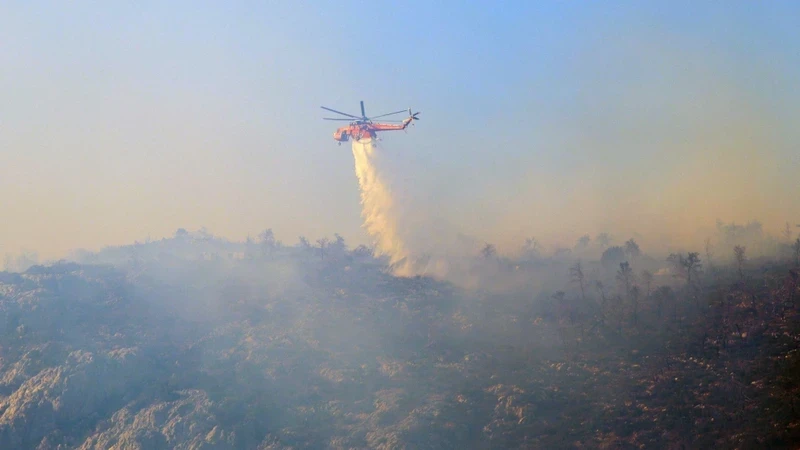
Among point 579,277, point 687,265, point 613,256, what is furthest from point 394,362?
point 613,256

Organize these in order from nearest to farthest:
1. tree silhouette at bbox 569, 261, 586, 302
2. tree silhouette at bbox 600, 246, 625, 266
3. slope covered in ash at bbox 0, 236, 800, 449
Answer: slope covered in ash at bbox 0, 236, 800, 449, tree silhouette at bbox 569, 261, 586, 302, tree silhouette at bbox 600, 246, 625, 266

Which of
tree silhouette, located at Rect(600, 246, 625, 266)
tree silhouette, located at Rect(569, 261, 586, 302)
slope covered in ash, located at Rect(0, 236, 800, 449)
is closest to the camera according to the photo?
slope covered in ash, located at Rect(0, 236, 800, 449)

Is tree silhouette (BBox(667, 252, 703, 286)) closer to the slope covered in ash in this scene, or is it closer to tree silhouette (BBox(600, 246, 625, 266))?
the slope covered in ash

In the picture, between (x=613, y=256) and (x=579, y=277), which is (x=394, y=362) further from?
(x=613, y=256)

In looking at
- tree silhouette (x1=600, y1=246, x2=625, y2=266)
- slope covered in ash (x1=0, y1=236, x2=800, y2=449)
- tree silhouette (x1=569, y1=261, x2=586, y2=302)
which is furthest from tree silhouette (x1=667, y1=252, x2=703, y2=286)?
→ tree silhouette (x1=569, y1=261, x2=586, y2=302)

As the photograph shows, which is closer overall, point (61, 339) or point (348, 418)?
point (348, 418)

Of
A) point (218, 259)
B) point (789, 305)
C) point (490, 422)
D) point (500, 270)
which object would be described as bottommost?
point (490, 422)

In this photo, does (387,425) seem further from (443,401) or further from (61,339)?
(61,339)

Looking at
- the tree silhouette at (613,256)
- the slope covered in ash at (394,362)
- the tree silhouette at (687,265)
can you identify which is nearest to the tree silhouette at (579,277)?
the slope covered in ash at (394,362)

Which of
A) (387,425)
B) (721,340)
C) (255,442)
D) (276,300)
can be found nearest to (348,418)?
(387,425)
